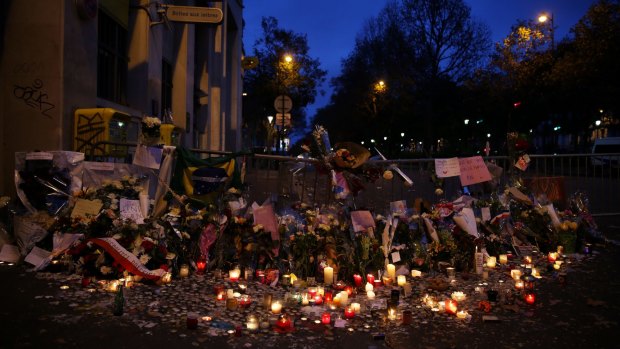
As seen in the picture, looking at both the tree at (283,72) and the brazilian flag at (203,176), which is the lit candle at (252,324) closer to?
the brazilian flag at (203,176)

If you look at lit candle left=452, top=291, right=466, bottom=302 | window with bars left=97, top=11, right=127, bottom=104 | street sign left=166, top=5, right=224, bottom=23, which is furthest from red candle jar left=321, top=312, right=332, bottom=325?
window with bars left=97, top=11, right=127, bottom=104

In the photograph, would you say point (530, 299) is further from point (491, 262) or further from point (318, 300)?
point (318, 300)

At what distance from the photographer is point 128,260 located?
5.61m

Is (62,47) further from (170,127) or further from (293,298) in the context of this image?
(293,298)

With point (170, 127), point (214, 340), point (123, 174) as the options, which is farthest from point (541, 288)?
point (170, 127)

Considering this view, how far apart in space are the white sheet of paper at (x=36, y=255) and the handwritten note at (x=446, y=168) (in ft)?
16.8

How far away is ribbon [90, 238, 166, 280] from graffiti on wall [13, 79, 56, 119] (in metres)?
4.01

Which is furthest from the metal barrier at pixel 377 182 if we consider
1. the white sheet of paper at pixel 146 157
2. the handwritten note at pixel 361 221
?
the white sheet of paper at pixel 146 157

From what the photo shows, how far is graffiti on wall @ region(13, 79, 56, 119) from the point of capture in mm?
8602

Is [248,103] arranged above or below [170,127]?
above

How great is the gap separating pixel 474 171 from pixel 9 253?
622cm

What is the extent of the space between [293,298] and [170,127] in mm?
4763

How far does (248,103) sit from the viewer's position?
52.2 meters

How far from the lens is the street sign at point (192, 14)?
11.5m
